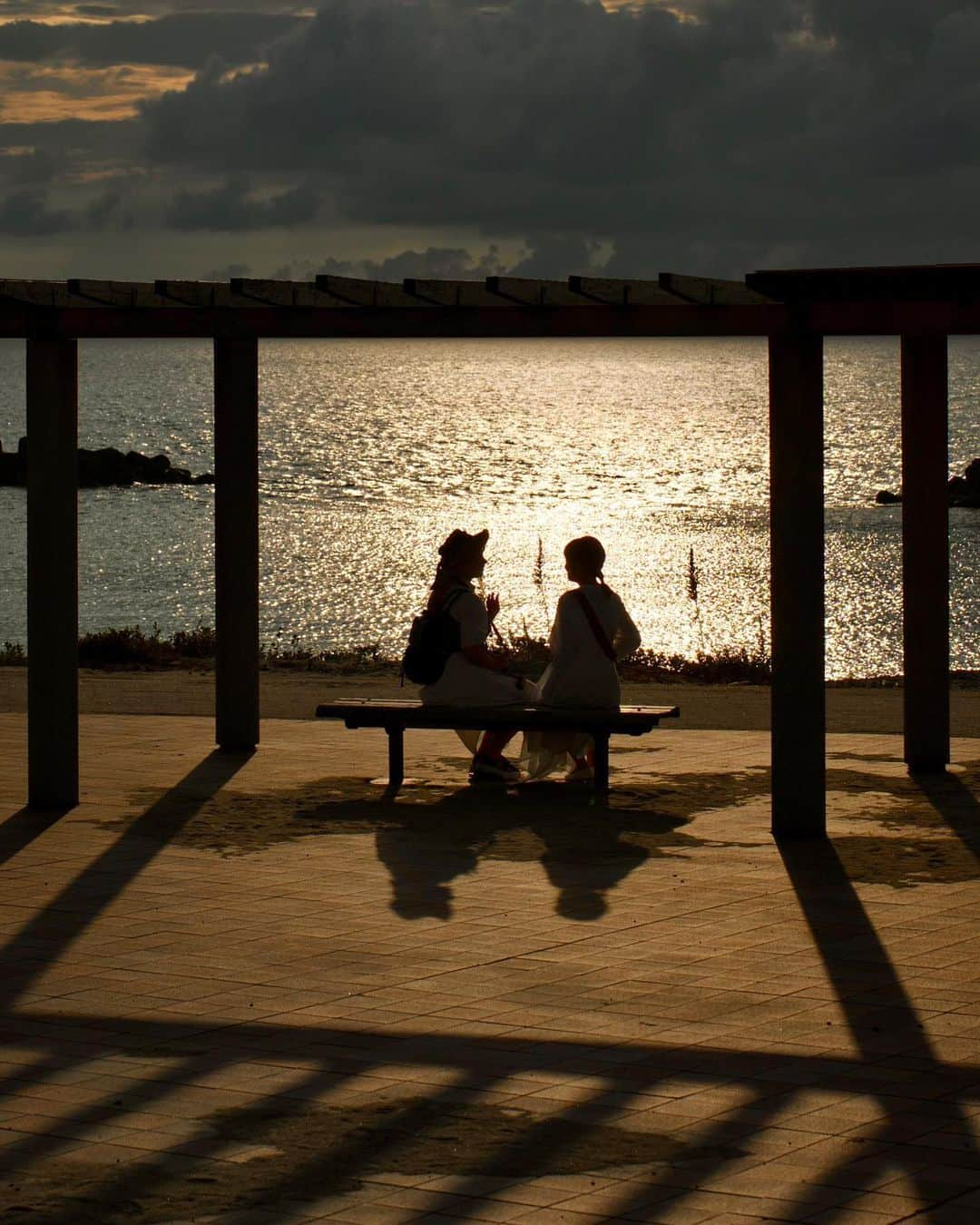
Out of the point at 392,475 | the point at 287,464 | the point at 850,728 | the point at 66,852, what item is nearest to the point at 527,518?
the point at 392,475

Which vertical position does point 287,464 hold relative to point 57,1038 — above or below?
above

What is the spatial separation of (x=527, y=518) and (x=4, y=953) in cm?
6784

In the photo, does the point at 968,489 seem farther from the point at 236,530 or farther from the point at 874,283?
the point at 874,283

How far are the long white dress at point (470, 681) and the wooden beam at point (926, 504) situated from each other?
2234 mm

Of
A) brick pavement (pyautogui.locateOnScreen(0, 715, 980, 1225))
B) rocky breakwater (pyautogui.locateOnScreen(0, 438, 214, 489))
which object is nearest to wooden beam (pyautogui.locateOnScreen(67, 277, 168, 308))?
brick pavement (pyautogui.locateOnScreen(0, 715, 980, 1225))

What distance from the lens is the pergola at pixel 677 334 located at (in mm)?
9219

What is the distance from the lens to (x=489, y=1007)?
645 centimetres

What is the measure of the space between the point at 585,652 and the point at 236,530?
269cm

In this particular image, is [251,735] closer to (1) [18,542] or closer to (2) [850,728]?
(2) [850,728]

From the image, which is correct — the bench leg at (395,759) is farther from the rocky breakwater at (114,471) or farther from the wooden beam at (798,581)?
the rocky breakwater at (114,471)

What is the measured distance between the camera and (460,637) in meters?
11.0

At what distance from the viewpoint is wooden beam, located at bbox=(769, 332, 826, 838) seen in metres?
9.44

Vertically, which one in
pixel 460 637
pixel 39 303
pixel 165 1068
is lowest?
pixel 165 1068

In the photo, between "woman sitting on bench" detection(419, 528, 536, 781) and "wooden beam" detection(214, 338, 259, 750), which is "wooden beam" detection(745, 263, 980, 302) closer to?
"woman sitting on bench" detection(419, 528, 536, 781)
